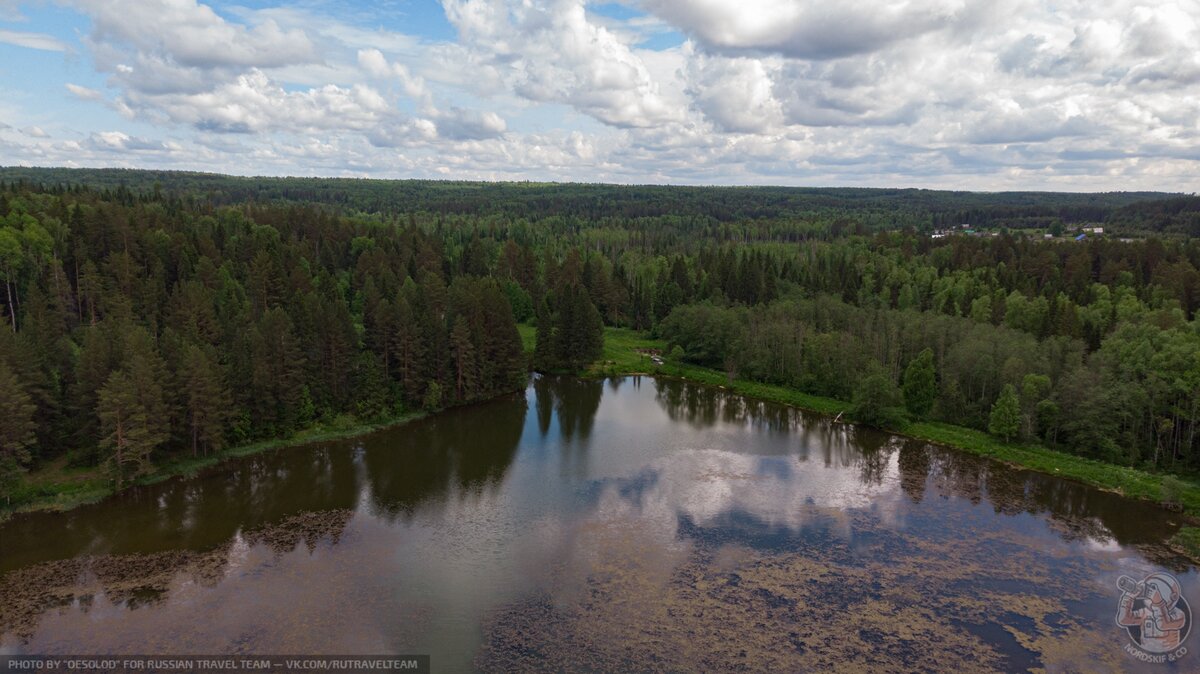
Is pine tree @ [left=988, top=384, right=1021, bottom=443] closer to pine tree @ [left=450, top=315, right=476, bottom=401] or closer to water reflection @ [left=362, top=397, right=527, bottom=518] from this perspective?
water reflection @ [left=362, top=397, right=527, bottom=518]

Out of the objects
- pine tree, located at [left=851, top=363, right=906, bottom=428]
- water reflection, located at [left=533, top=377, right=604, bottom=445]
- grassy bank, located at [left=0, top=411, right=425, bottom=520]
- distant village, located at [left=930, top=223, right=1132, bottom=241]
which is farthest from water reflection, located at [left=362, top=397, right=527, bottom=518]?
distant village, located at [left=930, top=223, right=1132, bottom=241]

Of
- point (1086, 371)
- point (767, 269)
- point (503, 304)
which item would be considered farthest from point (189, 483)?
point (767, 269)

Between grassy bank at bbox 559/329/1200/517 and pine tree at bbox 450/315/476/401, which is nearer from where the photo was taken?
grassy bank at bbox 559/329/1200/517

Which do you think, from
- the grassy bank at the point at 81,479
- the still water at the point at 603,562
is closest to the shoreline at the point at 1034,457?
the still water at the point at 603,562

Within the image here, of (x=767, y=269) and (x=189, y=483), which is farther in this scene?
(x=767, y=269)

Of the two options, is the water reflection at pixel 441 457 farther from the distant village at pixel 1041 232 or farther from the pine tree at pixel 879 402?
the distant village at pixel 1041 232

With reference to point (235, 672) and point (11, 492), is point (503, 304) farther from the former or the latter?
point (235, 672)
